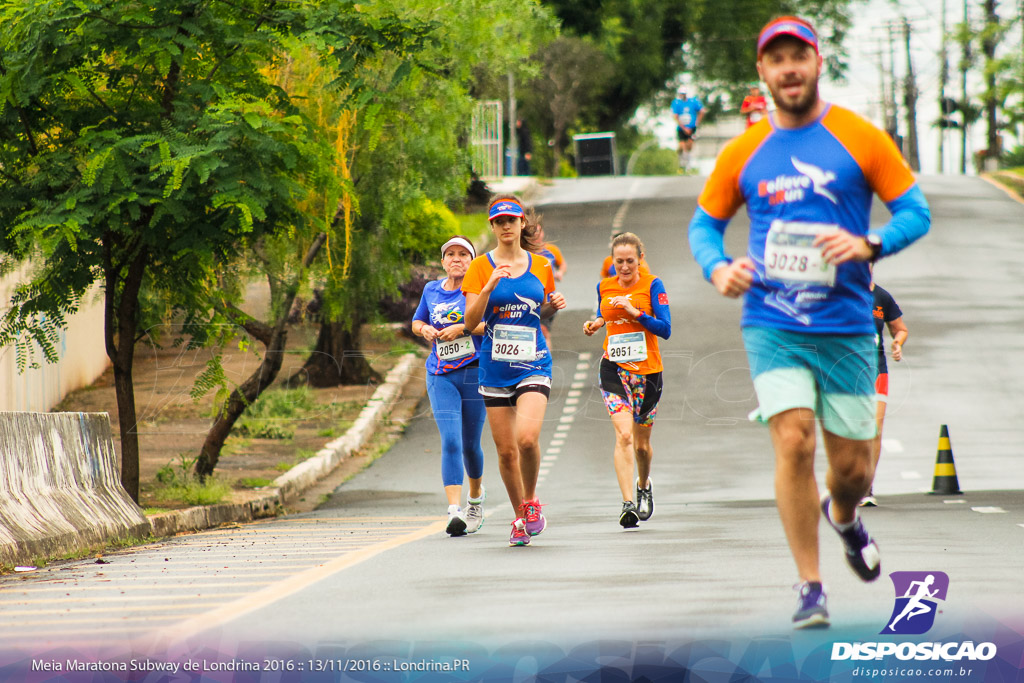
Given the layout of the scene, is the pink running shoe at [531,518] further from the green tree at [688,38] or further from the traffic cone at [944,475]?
the green tree at [688,38]

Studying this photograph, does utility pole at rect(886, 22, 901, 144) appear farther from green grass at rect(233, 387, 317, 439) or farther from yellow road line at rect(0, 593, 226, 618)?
yellow road line at rect(0, 593, 226, 618)

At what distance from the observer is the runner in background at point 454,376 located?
10.2 m

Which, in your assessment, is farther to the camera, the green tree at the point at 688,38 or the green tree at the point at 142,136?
the green tree at the point at 688,38

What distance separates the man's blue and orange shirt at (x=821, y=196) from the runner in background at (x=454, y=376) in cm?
465

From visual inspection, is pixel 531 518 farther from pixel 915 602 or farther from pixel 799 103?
pixel 799 103

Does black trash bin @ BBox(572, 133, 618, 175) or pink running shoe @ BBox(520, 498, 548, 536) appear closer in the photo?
pink running shoe @ BBox(520, 498, 548, 536)

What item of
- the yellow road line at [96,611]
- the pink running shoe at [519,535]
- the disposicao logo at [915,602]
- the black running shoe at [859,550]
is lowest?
the pink running shoe at [519,535]

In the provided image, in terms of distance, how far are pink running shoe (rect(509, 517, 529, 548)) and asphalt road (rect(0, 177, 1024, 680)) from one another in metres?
0.18

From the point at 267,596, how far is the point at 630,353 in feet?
14.9

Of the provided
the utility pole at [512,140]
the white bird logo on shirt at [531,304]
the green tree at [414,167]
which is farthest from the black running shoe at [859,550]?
the utility pole at [512,140]

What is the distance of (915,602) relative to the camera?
17.5ft

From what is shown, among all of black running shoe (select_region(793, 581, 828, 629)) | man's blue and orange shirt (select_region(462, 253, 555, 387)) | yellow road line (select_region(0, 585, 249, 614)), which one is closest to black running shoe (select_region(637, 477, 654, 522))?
man's blue and orange shirt (select_region(462, 253, 555, 387))

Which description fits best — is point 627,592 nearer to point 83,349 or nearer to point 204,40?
point 204,40

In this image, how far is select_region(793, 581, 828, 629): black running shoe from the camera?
→ 5180mm
